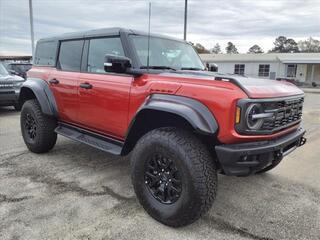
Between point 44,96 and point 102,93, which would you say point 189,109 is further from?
point 44,96

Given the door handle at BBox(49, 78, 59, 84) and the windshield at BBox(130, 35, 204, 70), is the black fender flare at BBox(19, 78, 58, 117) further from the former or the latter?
the windshield at BBox(130, 35, 204, 70)

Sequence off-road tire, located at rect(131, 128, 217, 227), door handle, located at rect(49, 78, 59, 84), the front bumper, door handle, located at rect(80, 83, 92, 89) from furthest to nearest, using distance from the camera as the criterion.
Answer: door handle, located at rect(49, 78, 59, 84) < door handle, located at rect(80, 83, 92, 89) < off-road tire, located at rect(131, 128, 217, 227) < the front bumper

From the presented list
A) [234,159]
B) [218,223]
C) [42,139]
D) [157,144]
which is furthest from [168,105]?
[42,139]

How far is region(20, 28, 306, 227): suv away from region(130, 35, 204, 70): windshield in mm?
17

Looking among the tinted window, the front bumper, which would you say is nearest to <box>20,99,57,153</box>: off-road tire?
the tinted window

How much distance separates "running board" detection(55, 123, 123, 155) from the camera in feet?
12.7

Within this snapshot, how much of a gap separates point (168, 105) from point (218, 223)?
1.27m

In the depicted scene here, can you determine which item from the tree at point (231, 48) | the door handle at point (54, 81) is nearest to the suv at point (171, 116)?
the door handle at point (54, 81)

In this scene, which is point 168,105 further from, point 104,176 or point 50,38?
point 50,38

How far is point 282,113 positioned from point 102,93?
2065 mm

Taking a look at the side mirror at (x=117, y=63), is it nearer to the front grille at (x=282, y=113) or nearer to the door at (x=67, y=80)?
the door at (x=67, y=80)

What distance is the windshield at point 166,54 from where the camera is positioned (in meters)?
3.86

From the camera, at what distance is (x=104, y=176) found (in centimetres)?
437

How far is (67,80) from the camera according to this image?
455cm
